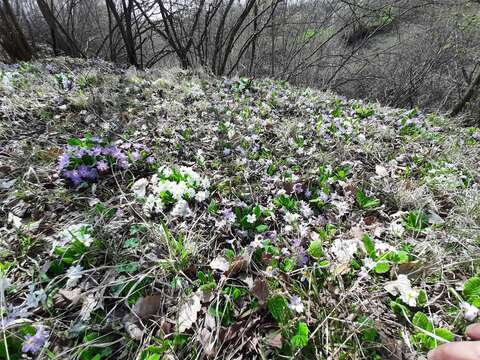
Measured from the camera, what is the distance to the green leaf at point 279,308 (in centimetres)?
116

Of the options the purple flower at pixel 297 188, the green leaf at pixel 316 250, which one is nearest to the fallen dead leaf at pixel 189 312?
the green leaf at pixel 316 250

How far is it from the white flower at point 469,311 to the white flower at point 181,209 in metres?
1.54

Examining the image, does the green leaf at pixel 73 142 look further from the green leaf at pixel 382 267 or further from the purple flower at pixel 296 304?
the green leaf at pixel 382 267

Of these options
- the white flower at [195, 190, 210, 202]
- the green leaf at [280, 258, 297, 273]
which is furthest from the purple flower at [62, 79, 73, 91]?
the green leaf at [280, 258, 297, 273]

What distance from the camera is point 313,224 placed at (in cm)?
172

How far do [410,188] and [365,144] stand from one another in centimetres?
79

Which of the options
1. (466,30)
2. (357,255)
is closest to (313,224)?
(357,255)

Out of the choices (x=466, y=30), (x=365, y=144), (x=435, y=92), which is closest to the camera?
(x=365, y=144)

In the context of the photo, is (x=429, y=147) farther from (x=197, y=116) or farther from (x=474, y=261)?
(x=197, y=116)

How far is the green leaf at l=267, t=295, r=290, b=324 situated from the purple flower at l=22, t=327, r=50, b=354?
948 mm

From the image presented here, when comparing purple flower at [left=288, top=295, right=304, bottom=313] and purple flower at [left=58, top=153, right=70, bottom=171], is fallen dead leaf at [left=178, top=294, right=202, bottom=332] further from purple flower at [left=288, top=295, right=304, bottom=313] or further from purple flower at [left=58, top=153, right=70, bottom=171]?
purple flower at [left=58, top=153, right=70, bottom=171]

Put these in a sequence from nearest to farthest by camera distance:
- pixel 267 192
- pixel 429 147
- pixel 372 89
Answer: pixel 267 192, pixel 429 147, pixel 372 89

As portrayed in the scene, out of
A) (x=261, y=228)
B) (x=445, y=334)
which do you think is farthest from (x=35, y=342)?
(x=445, y=334)

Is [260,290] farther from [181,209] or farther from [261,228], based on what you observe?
[181,209]
